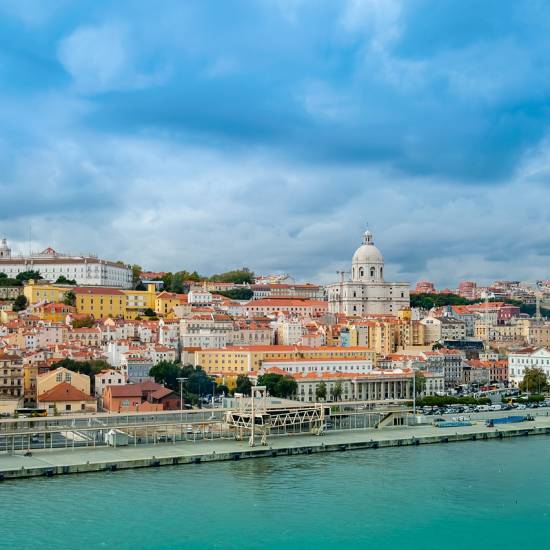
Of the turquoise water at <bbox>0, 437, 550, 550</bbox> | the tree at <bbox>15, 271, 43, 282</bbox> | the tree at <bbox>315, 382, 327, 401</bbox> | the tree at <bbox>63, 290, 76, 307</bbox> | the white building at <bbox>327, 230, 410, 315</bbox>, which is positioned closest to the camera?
the turquoise water at <bbox>0, 437, 550, 550</bbox>

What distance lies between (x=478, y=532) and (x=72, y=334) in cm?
1965

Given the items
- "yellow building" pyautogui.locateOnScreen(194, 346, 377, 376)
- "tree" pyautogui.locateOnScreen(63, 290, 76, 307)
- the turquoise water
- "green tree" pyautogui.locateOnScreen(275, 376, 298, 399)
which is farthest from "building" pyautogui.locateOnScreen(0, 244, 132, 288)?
the turquoise water

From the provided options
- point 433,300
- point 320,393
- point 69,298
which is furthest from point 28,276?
point 433,300

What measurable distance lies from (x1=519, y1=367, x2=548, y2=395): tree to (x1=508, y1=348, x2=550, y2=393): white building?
A: 1.06 metres

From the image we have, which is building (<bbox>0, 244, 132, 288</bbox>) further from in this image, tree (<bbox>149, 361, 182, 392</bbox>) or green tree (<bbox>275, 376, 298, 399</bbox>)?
green tree (<bbox>275, 376, 298, 399</bbox>)

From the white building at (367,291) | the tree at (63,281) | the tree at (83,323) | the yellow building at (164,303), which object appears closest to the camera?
the tree at (83,323)

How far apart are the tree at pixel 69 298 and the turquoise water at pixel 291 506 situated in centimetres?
1976

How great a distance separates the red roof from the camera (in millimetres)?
19609

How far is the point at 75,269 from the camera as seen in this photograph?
37156 millimetres

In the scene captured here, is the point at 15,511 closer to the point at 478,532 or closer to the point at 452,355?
the point at 478,532

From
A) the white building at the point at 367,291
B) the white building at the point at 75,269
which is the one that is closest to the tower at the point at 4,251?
the white building at the point at 75,269

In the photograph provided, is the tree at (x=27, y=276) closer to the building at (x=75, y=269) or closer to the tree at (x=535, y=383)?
the building at (x=75, y=269)

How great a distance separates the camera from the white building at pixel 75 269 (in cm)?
3697

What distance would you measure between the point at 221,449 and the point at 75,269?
77.0 feet
